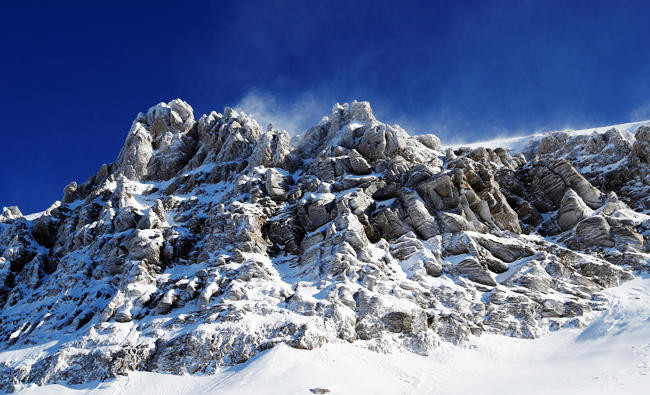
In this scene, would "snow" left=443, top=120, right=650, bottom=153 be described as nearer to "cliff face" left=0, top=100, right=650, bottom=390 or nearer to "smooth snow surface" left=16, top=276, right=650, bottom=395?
"cliff face" left=0, top=100, right=650, bottom=390

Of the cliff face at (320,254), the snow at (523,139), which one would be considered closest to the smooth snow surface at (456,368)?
the cliff face at (320,254)

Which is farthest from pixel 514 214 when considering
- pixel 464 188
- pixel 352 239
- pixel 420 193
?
pixel 352 239

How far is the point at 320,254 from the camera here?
143 feet

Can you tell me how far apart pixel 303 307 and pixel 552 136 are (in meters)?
68.3

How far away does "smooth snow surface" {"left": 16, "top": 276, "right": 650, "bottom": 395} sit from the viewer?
2561cm

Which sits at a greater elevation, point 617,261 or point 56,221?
point 56,221

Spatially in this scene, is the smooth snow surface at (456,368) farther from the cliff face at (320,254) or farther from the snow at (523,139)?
the snow at (523,139)

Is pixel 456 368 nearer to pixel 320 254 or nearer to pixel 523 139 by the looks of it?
pixel 320 254

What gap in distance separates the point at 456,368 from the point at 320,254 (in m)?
18.2

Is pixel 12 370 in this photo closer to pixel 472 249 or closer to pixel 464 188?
pixel 472 249

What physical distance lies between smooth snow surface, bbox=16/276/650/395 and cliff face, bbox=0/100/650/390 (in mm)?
1241

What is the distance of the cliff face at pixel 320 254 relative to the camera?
111ft

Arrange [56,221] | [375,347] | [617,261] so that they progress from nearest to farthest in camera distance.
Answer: [375,347]
[617,261]
[56,221]

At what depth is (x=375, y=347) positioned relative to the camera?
3212cm
